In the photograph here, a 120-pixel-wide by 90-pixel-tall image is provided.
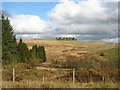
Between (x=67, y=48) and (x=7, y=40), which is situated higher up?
(x=7, y=40)

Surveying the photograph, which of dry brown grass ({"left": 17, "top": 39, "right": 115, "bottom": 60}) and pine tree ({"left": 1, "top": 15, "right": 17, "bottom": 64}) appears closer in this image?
pine tree ({"left": 1, "top": 15, "right": 17, "bottom": 64})

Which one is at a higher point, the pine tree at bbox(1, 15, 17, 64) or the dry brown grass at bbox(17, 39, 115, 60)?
the pine tree at bbox(1, 15, 17, 64)

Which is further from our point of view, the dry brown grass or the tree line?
the dry brown grass

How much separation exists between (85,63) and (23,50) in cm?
1586

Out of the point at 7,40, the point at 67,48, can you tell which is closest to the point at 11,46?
the point at 7,40

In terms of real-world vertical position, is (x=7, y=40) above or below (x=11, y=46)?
above

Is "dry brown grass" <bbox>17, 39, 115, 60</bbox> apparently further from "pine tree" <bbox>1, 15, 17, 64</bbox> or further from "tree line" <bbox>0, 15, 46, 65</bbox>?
"pine tree" <bbox>1, 15, 17, 64</bbox>

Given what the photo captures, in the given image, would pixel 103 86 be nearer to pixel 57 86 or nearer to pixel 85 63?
pixel 57 86

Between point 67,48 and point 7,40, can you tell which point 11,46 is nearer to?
point 7,40

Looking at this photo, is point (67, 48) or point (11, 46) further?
point (67, 48)

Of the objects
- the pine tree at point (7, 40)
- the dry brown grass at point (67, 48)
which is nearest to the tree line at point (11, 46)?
the pine tree at point (7, 40)

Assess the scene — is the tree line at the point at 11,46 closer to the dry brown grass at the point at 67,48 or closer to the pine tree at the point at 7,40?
the pine tree at the point at 7,40

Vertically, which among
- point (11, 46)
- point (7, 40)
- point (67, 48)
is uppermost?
point (7, 40)

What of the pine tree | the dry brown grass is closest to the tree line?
the pine tree
